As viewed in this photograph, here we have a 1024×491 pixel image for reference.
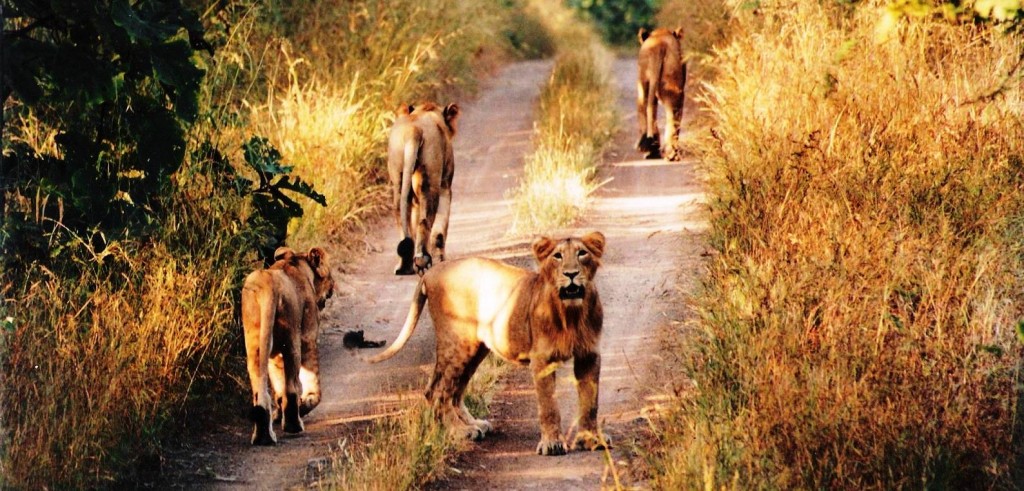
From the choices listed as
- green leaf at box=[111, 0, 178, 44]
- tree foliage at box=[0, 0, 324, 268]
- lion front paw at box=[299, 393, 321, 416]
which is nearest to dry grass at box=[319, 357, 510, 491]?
lion front paw at box=[299, 393, 321, 416]

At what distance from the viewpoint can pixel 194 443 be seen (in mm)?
6992

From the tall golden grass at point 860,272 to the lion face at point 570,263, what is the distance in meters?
0.62

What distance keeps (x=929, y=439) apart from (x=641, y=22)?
2919 cm

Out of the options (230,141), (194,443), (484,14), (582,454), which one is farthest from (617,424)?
(484,14)

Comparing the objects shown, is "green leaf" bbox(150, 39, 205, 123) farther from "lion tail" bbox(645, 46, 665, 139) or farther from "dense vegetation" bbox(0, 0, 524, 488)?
"lion tail" bbox(645, 46, 665, 139)

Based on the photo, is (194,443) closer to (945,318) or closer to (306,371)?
(306,371)

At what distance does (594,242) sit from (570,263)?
0.58ft

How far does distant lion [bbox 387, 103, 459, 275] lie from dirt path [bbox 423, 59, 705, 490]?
116 centimetres

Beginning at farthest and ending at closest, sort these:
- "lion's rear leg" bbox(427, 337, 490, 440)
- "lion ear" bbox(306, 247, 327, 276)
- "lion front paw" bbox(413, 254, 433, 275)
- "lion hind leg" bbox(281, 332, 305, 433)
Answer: "lion front paw" bbox(413, 254, 433, 275) < "lion ear" bbox(306, 247, 327, 276) < "lion hind leg" bbox(281, 332, 305, 433) < "lion's rear leg" bbox(427, 337, 490, 440)

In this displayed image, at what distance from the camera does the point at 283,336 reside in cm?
694

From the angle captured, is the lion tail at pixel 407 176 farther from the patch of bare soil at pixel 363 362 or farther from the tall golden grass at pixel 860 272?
the tall golden grass at pixel 860 272

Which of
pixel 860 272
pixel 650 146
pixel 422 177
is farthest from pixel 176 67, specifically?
pixel 650 146

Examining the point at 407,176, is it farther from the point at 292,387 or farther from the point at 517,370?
the point at 292,387

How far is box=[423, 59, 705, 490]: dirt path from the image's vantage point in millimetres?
6336
